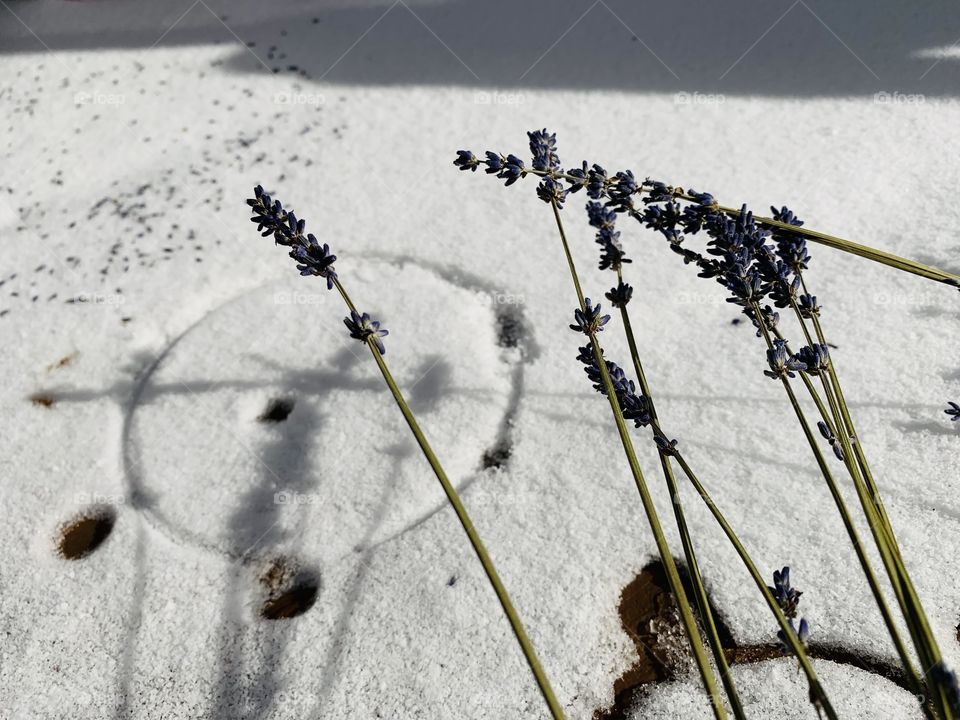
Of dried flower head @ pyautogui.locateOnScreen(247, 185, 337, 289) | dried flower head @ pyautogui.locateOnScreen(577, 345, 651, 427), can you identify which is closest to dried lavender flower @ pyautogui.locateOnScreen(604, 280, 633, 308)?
dried flower head @ pyautogui.locateOnScreen(577, 345, 651, 427)

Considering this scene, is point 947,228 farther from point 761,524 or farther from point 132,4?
point 132,4

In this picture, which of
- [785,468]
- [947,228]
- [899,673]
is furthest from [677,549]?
[947,228]

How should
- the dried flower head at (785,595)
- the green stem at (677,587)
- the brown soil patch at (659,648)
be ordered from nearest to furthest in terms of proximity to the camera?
1. the green stem at (677,587)
2. the dried flower head at (785,595)
3. the brown soil patch at (659,648)

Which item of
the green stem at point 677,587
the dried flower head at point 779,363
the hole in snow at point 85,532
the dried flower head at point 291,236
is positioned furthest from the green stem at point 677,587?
the hole in snow at point 85,532

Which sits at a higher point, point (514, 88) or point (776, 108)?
point (776, 108)

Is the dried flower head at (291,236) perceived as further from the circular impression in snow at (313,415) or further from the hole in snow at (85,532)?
the hole in snow at (85,532)

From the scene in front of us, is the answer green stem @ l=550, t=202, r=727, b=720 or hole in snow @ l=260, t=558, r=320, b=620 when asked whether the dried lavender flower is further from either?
hole in snow @ l=260, t=558, r=320, b=620
